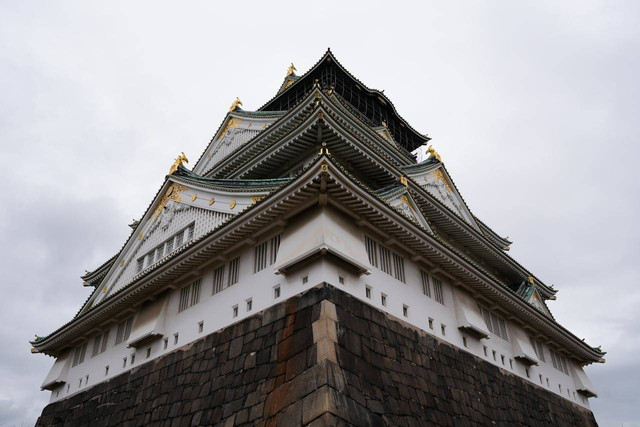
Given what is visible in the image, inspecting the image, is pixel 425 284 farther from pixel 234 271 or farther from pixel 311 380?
pixel 311 380

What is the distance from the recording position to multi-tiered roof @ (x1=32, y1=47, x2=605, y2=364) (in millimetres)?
14078

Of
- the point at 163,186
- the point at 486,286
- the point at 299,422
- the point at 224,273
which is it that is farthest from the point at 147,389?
the point at 486,286

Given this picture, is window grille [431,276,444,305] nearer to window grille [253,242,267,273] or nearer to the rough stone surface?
the rough stone surface

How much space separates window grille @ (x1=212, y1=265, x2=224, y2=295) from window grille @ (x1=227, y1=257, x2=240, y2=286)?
0.33 meters

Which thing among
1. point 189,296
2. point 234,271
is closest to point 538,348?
point 234,271

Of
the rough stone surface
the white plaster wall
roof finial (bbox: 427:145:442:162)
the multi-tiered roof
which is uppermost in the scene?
roof finial (bbox: 427:145:442:162)

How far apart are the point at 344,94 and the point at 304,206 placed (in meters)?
18.7

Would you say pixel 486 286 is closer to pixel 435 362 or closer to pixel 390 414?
pixel 435 362

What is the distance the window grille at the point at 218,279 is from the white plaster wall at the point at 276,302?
0.15m

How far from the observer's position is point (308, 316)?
12.2 meters

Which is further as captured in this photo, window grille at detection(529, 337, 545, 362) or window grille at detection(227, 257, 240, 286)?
window grille at detection(529, 337, 545, 362)

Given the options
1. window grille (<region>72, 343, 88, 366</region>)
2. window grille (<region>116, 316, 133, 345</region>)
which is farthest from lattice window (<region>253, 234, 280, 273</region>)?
window grille (<region>72, 343, 88, 366</region>)

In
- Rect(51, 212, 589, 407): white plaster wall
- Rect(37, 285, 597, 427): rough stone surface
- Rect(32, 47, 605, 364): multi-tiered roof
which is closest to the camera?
Rect(37, 285, 597, 427): rough stone surface

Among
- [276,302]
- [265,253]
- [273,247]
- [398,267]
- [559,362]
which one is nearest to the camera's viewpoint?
[276,302]
